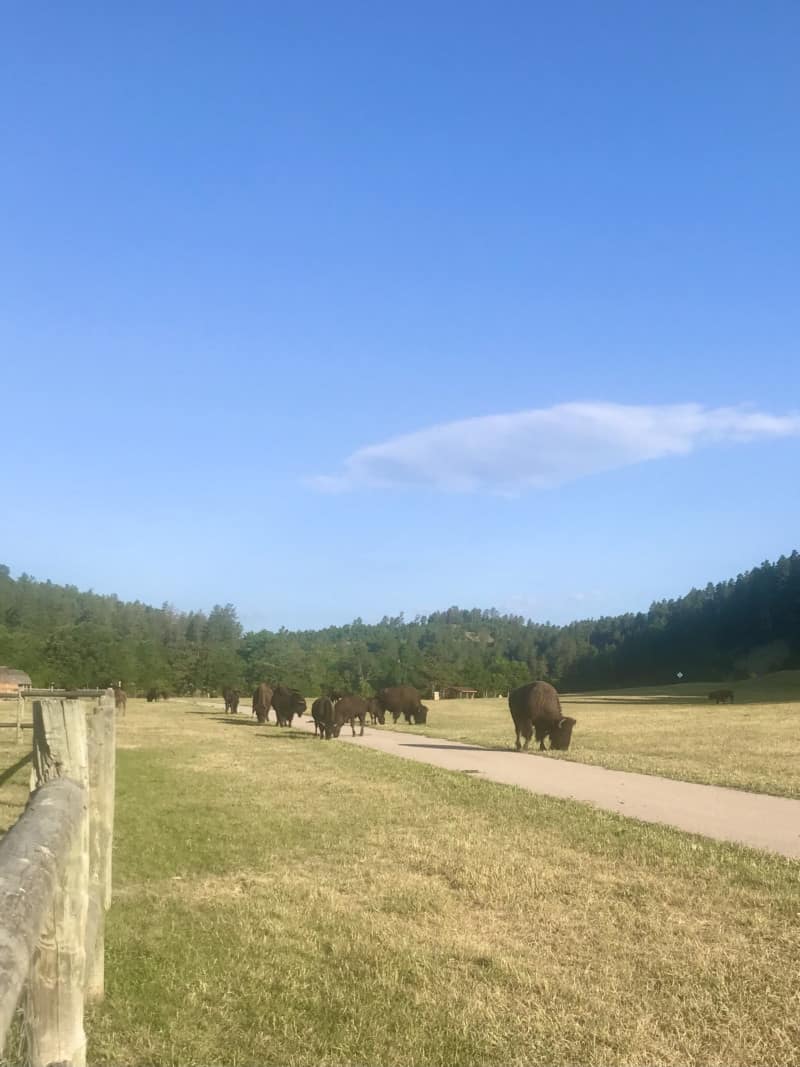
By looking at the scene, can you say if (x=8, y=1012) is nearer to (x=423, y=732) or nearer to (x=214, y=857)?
(x=214, y=857)

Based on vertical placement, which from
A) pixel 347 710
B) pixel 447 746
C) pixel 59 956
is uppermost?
pixel 59 956

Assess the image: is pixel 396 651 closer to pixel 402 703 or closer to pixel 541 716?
pixel 402 703

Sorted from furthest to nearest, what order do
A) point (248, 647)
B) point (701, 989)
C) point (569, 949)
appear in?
point (248, 647)
point (569, 949)
point (701, 989)

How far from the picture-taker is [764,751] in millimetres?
20719

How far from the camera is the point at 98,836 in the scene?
5988 millimetres

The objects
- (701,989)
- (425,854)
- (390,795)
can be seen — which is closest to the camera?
(701,989)

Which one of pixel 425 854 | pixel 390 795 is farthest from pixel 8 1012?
pixel 390 795

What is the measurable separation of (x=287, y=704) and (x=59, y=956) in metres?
30.1

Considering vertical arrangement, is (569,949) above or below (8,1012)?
below

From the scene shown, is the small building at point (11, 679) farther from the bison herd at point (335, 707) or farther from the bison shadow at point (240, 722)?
the bison herd at point (335, 707)

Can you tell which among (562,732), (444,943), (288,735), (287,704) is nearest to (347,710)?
(288,735)

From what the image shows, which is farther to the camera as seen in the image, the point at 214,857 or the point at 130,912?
the point at 214,857

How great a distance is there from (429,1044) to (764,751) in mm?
17851

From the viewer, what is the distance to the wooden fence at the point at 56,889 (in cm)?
199
